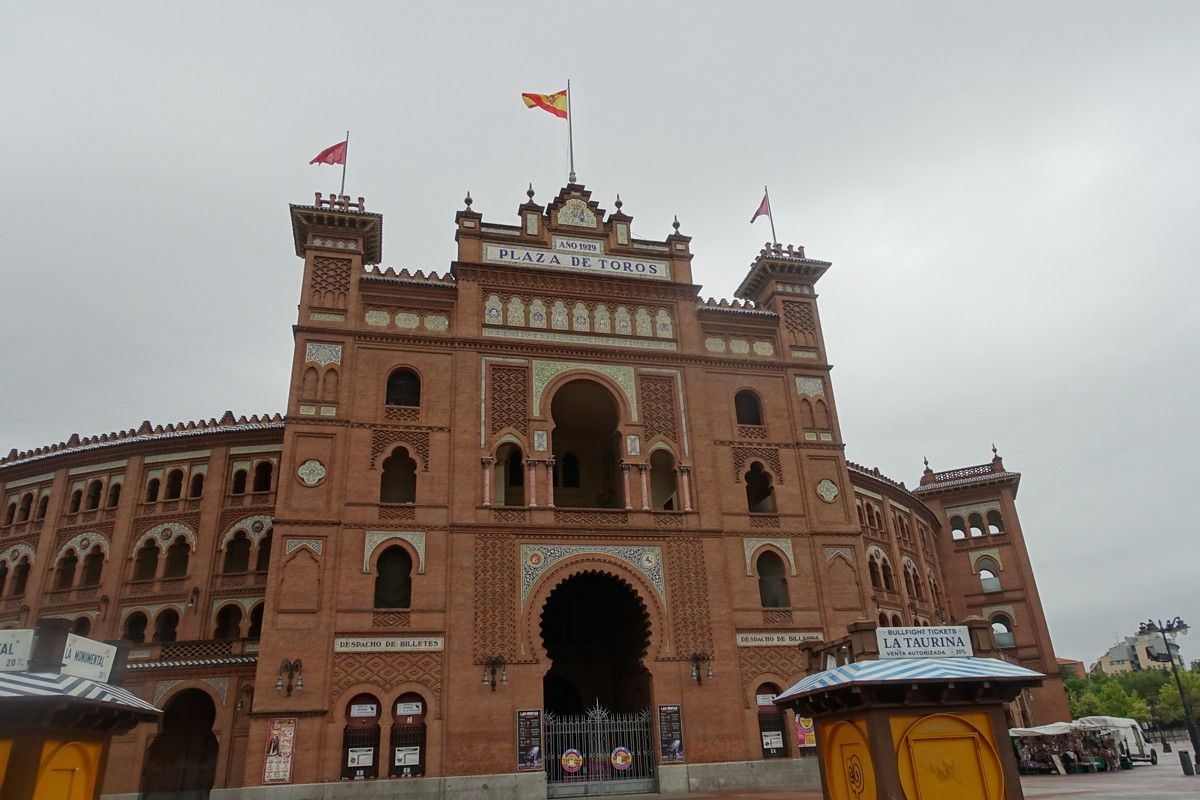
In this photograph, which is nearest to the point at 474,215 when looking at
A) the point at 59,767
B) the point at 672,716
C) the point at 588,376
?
the point at 588,376

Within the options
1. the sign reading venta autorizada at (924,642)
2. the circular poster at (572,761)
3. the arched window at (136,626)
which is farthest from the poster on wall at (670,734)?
the arched window at (136,626)

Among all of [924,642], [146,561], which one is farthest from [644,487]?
[146,561]

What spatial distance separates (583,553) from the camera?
26.5 meters

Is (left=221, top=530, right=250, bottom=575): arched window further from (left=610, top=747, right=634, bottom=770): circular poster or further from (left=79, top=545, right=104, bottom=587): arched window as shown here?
(left=610, top=747, right=634, bottom=770): circular poster

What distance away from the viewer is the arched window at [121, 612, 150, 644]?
101ft

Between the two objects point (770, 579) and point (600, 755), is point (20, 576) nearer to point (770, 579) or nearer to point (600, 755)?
point (600, 755)

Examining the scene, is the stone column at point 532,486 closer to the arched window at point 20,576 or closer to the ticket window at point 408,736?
the ticket window at point 408,736

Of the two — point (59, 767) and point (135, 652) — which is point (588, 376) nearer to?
point (135, 652)

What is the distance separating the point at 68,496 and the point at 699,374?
25624 mm

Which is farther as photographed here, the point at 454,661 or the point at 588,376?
the point at 588,376

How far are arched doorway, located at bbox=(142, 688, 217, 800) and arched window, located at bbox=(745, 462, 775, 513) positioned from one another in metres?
20.7

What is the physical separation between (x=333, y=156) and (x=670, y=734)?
22.8 meters

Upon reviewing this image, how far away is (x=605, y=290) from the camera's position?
3064 centimetres

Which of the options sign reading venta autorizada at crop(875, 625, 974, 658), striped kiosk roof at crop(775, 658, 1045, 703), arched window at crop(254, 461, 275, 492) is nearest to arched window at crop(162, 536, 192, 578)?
arched window at crop(254, 461, 275, 492)
